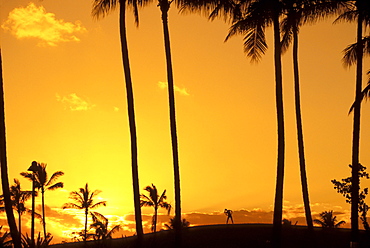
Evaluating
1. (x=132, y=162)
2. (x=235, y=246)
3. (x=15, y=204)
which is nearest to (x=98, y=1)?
(x=132, y=162)

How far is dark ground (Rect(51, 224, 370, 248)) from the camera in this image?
23.3 meters

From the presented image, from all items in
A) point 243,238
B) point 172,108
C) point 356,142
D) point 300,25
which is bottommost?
point 243,238

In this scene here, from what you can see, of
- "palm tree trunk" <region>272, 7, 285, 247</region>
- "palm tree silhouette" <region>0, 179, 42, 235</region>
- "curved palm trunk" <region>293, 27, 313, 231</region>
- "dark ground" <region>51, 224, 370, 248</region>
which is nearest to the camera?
"palm tree trunk" <region>272, 7, 285, 247</region>

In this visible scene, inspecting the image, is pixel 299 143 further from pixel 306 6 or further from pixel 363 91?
pixel 306 6

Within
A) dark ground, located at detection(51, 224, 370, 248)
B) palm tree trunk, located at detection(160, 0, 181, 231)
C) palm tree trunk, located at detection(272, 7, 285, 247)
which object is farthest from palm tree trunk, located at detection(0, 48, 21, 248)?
palm tree trunk, located at detection(272, 7, 285, 247)

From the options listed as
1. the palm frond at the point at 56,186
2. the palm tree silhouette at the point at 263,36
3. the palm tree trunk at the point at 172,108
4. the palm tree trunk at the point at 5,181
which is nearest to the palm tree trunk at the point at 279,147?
the palm tree silhouette at the point at 263,36

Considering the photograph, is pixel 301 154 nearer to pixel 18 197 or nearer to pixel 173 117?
pixel 173 117

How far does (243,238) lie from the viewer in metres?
25.6

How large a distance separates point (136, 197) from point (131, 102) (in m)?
4.17

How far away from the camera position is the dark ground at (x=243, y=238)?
23328mm

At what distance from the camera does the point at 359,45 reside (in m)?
25.4

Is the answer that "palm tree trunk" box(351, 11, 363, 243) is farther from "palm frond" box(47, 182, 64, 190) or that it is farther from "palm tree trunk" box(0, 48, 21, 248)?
"palm frond" box(47, 182, 64, 190)

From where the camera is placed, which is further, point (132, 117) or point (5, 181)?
point (132, 117)

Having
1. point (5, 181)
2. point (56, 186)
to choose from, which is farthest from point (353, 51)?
point (56, 186)
